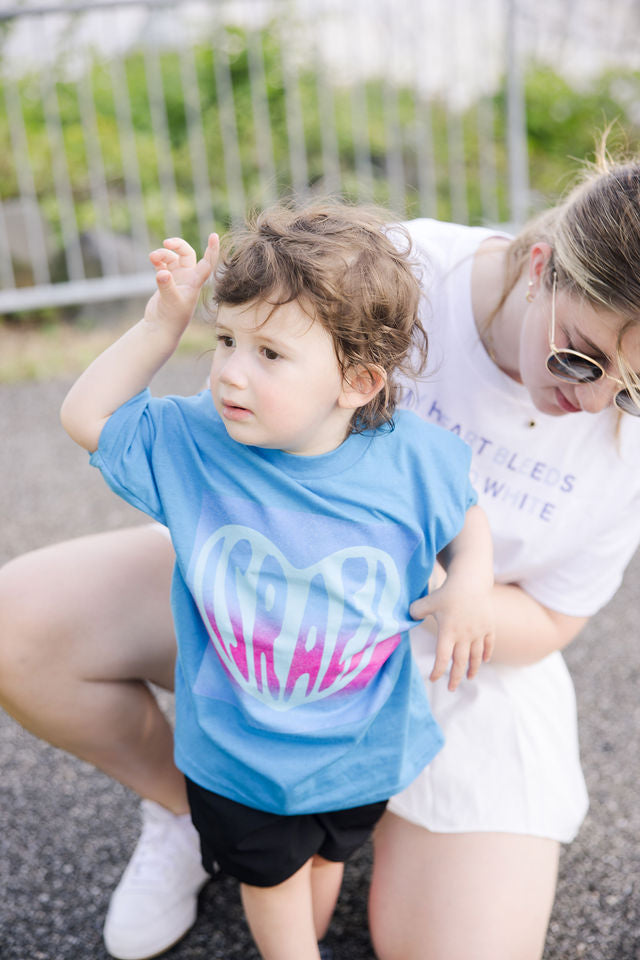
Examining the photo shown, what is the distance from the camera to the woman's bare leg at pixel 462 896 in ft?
5.25

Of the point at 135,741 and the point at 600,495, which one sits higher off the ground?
the point at 600,495

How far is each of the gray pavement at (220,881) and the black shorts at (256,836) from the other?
37cm

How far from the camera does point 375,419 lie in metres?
1.35

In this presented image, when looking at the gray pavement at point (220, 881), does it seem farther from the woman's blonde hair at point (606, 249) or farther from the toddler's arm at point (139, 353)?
the toddler's arm at point (139, 353)

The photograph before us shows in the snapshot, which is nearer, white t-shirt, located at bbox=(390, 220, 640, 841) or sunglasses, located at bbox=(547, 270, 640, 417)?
sunglasses, located at bbox=(547, 270, 640, 417)

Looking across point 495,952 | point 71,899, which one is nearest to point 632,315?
point 495,952

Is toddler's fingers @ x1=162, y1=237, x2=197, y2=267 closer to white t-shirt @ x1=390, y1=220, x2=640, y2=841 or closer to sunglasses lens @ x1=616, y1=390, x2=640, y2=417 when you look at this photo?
white t-shirt @ x1=390, y1=220, x2=640, y2=841

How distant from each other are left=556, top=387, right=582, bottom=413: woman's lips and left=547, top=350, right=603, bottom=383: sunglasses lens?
81 mm

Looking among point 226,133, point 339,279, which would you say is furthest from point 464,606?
point 226,133

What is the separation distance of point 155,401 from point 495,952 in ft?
3.56

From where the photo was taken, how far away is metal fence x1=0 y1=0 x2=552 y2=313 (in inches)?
214

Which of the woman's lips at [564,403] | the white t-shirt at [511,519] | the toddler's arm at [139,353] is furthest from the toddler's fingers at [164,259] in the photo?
the woman's lips at [564,403]

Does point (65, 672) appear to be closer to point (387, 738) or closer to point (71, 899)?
point (71, 899)

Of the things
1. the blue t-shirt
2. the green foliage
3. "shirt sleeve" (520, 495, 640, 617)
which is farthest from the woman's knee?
the green foliage
